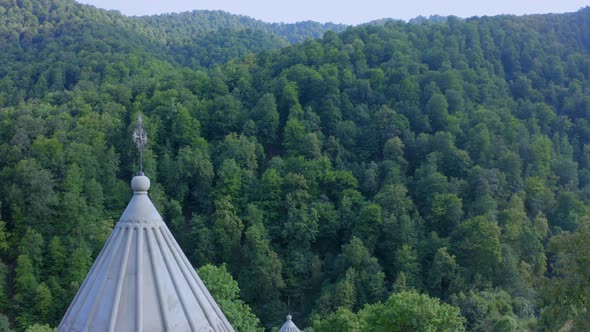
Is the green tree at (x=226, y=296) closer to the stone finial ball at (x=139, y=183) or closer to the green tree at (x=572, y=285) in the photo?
the green tree at (x=572, y=285)

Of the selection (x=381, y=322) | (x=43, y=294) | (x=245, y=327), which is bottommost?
(x=43, y=294)

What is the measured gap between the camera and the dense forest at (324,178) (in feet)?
124

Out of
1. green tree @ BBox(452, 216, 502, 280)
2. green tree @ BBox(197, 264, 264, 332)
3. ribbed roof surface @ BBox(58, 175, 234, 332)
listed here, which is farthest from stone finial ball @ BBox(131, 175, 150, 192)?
green tree @ BBox(452, 216, 502, 280)

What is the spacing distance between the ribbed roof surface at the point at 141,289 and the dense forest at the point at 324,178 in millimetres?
14205

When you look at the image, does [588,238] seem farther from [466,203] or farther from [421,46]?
[421,46]

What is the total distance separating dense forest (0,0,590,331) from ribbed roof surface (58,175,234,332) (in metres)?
14.2

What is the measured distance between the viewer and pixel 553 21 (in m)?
94.4

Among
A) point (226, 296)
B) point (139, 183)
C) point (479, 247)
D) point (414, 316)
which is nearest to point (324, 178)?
point (479, 247)

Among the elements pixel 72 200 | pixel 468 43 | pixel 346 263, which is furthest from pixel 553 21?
pixel 72 200

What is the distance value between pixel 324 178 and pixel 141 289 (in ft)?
141

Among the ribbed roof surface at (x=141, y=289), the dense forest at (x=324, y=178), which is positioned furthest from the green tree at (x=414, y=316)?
the ribbed roof surface at (x=141, y=289)

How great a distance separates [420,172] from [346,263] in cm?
1314

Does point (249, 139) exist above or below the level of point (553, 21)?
below

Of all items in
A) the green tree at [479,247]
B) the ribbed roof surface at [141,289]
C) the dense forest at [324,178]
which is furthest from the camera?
the green tree at [479,247]
